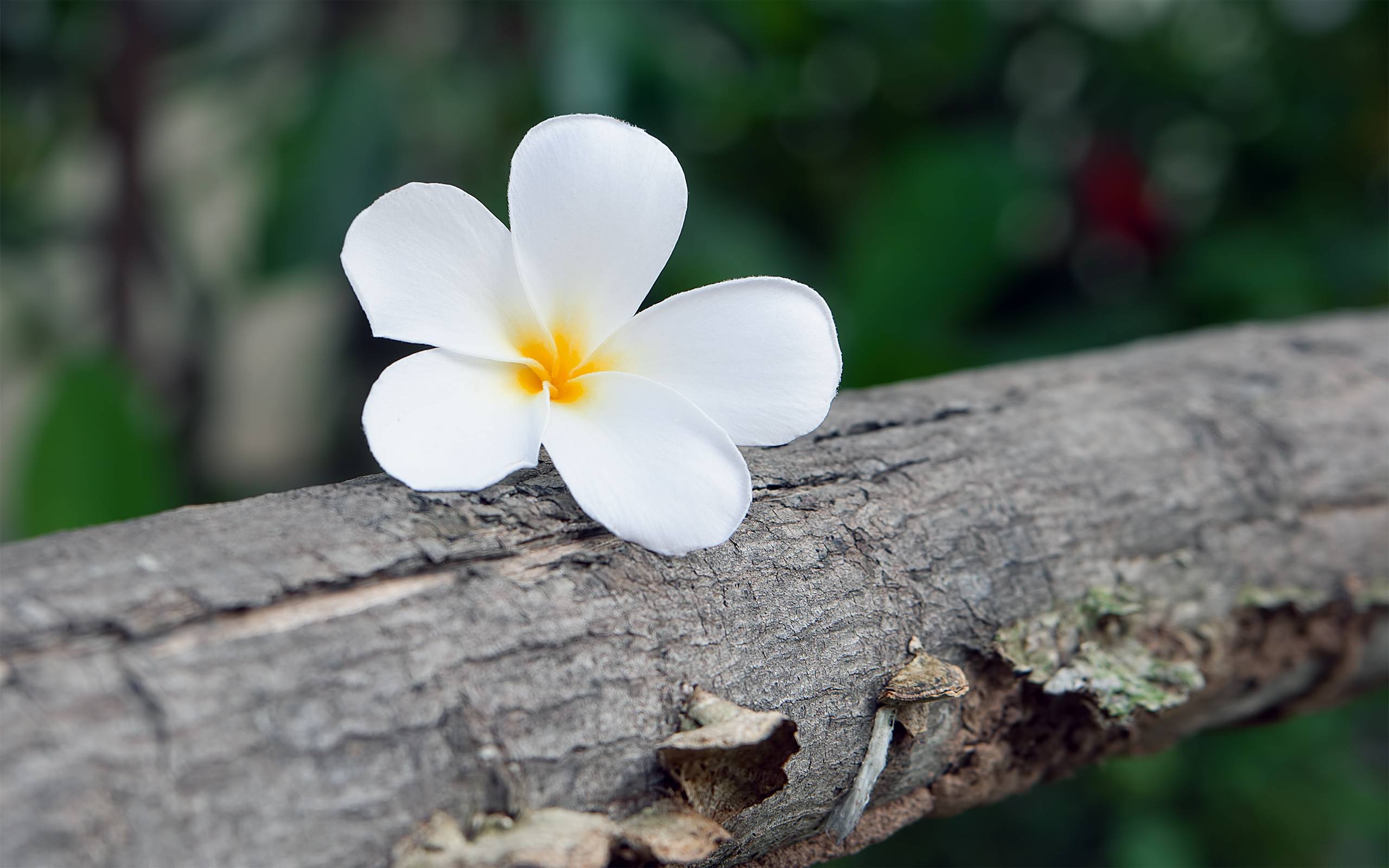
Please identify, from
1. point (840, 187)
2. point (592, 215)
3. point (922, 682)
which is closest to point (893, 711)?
point (922, 682)

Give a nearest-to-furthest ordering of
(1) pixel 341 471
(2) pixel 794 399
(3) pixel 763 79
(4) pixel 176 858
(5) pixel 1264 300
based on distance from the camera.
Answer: (4) pixel 176 858
(2) pixel 794 399
(5) pixel 1264 300
(3) pixel 763 79
(1) pixel 341 471

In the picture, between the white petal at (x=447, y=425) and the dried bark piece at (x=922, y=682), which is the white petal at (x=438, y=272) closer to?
the white petal at (x=447, y=425)

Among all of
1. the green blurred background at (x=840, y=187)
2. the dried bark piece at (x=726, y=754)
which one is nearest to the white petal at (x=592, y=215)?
the dried bark piece at (x=726, y=754)

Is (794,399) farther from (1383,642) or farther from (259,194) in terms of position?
(259,194)

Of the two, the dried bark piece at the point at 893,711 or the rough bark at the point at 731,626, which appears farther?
the dried bark piece at the point at 893,711

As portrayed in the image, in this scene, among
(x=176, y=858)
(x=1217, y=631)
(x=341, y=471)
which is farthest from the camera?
(x=341, y=471)

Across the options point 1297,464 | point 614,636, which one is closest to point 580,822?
point 614,636
